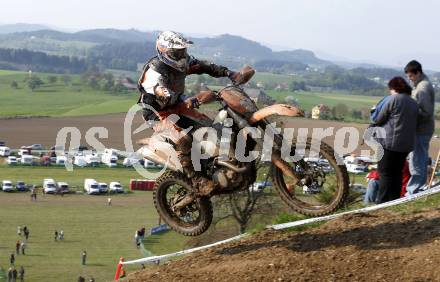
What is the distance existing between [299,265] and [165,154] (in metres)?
2.45

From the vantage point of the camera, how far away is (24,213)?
121 ft

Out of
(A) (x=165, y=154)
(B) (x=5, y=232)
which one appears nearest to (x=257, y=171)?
(A) (x=165, y=154)

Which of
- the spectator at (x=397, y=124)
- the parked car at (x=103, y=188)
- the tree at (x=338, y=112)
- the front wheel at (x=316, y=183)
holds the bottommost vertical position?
the parked car at (x=103, y=188)

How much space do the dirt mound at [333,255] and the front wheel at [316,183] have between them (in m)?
0.50

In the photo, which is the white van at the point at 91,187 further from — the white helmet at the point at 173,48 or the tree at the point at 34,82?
the tree at the point at 34,82

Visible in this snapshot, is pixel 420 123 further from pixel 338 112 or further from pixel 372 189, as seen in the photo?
pixel 338 112

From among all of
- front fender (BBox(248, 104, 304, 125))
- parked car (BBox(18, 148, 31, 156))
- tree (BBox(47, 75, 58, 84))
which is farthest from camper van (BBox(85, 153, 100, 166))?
tree (BBox(47, 75, 58, 84))

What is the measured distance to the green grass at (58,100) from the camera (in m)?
80.3

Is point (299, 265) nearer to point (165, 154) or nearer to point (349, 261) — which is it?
point (349, 261)

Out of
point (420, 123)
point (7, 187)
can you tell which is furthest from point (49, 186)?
point (420, 123)

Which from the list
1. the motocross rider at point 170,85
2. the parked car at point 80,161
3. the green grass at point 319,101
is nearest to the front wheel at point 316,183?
the motocross rider at point 170,85

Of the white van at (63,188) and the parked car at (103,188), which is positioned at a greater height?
the parked car at (103,188)

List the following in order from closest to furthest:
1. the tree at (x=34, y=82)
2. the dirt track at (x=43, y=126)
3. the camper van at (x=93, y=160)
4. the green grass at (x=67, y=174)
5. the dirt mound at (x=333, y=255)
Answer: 1. the dirt mound at (x=333, y=255)
2. the green grass at (x=67, y=174)
3. the camper van at (x=93, y=160)
4. the dirt track at (x=43, y=126)
5. the tree at (x=34, y=82)

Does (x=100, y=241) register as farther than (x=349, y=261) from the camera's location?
Yes
